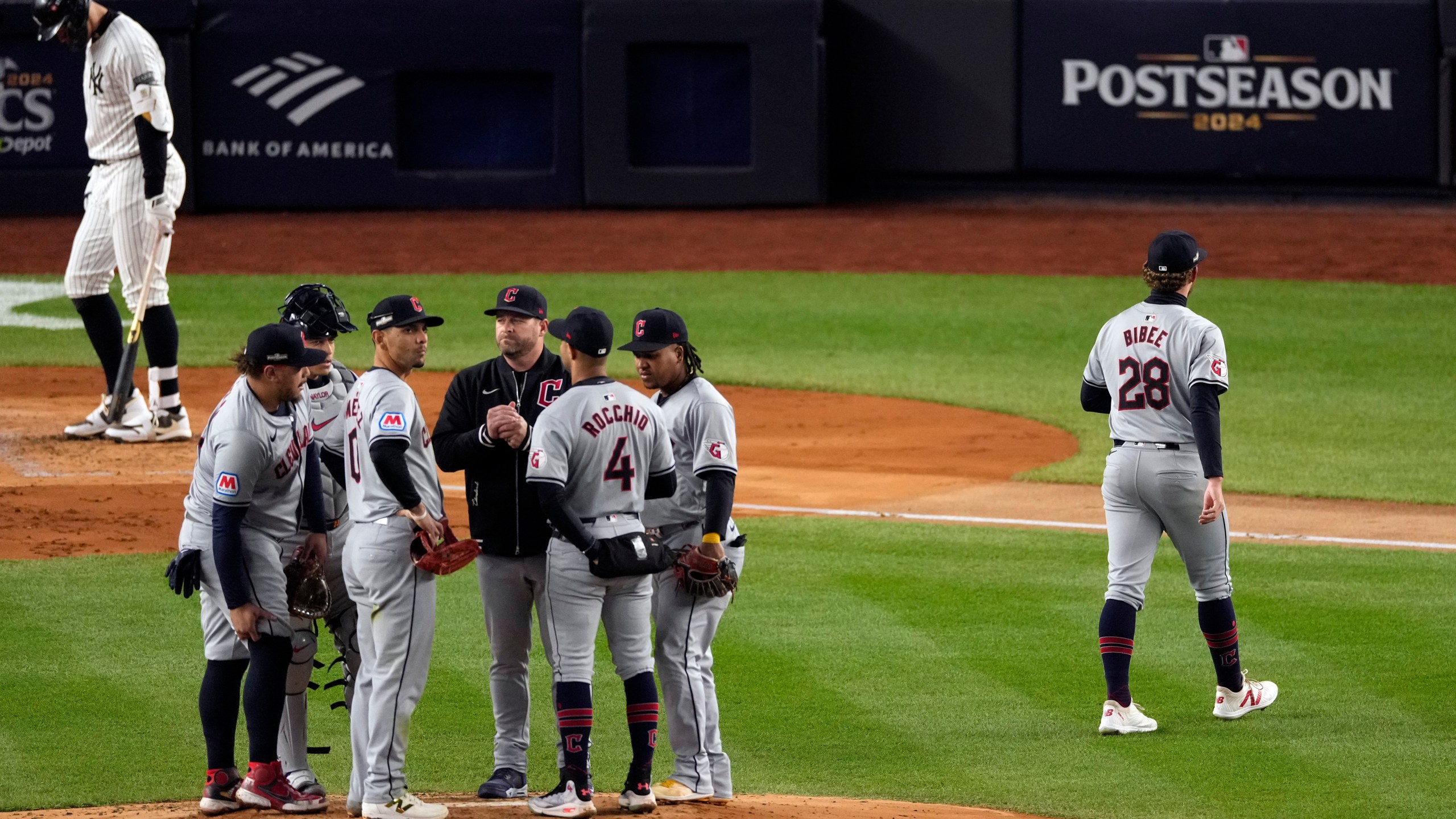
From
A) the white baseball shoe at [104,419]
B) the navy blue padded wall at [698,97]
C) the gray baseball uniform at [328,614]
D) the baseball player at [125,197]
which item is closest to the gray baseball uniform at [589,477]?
the gray baseball uniform at [328,614]

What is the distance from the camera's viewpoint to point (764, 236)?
2069 cm

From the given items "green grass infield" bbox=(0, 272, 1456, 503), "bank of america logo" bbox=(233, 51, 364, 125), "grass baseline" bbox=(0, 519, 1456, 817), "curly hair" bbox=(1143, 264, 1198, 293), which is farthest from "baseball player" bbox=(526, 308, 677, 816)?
"bank of america logo" bbox=(233, 51, 364, 125)

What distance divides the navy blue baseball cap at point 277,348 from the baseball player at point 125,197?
5.28 meters

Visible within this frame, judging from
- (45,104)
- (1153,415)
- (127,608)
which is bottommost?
(127,608)

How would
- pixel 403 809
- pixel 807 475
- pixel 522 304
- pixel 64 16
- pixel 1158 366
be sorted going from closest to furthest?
pixel 403 809 → pixel 522 304 → pixel 1158 366 → pixel 64 16 → pixel 807 475

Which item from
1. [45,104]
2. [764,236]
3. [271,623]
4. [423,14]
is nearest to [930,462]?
[271,623]

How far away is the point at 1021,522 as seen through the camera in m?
9.98

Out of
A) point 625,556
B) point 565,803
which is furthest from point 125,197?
point 565,803

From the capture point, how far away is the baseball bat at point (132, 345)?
34.5 ft

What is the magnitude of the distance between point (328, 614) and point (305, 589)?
0.87 feet

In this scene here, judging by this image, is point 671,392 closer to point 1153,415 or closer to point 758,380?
point 1153,415

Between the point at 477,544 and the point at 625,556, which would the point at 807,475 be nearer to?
the point at 625,556

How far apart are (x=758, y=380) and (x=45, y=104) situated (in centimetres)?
1032

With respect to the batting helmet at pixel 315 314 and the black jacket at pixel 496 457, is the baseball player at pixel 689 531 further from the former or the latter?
the batting helmet at pixel 315 314
